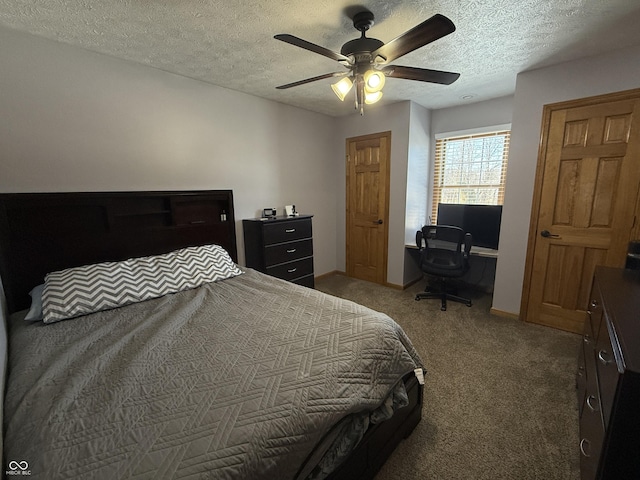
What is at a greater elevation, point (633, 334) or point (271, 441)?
point (633, 334)

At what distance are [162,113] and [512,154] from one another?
3288mm

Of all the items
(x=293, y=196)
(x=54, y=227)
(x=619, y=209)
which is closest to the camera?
(x=54, y=227)

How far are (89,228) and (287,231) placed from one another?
68.9 inches

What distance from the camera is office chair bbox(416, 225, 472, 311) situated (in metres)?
2.89

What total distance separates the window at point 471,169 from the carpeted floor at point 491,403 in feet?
5.04

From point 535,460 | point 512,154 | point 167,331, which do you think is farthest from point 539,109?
point 167,331

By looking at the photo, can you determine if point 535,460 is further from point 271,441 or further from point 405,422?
point 271,441

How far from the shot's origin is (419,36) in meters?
1.34

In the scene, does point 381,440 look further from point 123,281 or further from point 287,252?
point 287,252

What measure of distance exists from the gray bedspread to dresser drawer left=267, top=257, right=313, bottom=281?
141 centimetres

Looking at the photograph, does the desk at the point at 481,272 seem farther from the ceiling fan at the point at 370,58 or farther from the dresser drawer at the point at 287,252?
the ceiling fan at the point at 370,58

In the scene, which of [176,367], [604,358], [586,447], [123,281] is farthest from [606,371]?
[123,281]

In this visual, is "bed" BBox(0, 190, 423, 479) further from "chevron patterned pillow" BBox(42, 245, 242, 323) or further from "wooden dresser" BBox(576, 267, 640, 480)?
"wooden dresser" BBox(576, 267, 640, 480)

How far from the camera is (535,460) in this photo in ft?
4.54
